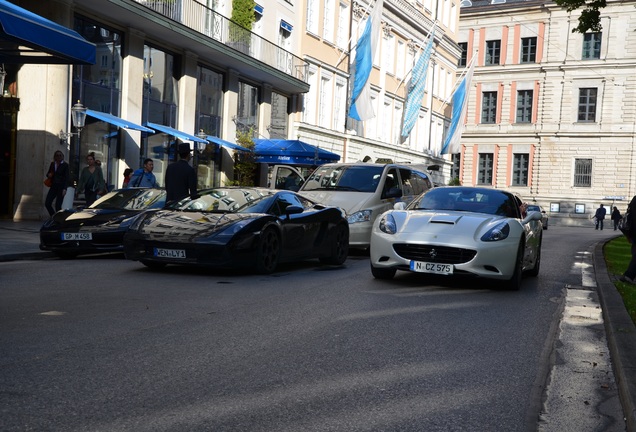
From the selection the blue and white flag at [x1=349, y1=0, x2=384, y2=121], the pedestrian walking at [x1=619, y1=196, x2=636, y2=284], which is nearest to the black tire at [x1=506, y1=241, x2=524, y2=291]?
the pedestrian walking at [x1=619, y1=196, x2=636, y2=284]

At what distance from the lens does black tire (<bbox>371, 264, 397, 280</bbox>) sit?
1133 centimetres

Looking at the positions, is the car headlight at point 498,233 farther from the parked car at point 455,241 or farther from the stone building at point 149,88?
the stone building at point 149,88

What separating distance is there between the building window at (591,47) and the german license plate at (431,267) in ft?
212

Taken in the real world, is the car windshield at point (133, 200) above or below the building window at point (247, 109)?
below

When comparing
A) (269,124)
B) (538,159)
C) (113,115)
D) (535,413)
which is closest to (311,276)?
(535,413)

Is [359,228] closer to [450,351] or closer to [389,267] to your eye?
[389,267]

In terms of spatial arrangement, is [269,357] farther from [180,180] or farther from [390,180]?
[390,180]

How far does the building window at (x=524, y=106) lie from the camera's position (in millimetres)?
73375

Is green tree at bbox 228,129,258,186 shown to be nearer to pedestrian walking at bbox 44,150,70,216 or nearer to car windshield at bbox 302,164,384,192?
pedestrian walking at bbox 44,150,70,216

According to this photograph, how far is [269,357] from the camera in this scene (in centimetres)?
586

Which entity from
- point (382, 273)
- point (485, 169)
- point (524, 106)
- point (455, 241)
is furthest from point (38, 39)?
point (485, 169)

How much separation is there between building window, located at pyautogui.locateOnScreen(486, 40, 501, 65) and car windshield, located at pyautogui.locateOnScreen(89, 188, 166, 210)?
64.6m

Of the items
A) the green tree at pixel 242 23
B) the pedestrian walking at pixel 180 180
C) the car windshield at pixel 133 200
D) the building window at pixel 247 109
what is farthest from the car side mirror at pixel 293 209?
the building window at pixel 247 109

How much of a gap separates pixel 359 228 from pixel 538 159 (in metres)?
59.1
